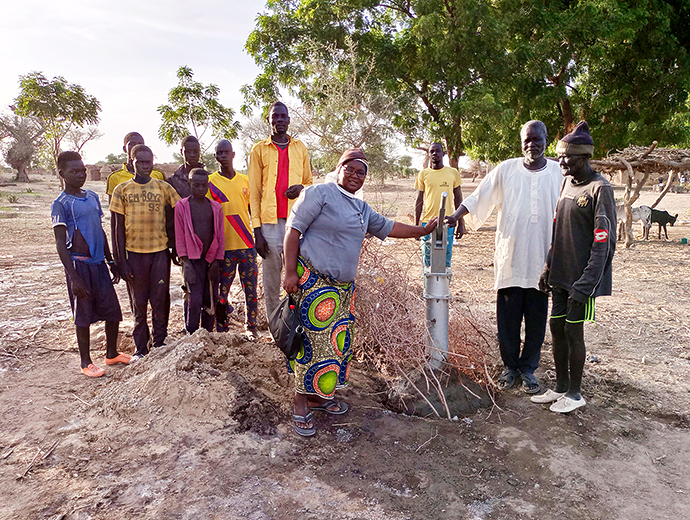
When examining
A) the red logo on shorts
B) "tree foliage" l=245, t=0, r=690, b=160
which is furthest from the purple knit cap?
"tree foliage" l=245, t=0, r=690, b=160

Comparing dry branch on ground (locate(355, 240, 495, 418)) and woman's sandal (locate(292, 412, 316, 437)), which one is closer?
woman's sandal (locate(292, 412, 316, 437))

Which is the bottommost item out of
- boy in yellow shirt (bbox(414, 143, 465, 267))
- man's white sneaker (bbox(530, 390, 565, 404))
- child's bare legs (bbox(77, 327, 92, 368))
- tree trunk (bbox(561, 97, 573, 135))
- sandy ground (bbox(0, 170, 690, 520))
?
sandy ground (bbox(0, 170, 690, 520))

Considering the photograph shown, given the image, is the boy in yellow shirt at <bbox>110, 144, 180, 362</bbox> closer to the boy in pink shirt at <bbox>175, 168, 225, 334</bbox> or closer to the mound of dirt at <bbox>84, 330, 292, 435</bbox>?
the boy in pink shirt at <bbox>175, 168, 225, 334</bbox>

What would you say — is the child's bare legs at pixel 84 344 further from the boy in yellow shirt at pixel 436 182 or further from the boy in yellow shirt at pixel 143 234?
the boy in yellow shirt at pixel 436 182

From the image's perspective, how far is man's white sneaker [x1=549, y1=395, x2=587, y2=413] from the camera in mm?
3064

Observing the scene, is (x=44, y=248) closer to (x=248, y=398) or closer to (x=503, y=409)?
(x=248, y=398)

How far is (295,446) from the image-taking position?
8.85ft

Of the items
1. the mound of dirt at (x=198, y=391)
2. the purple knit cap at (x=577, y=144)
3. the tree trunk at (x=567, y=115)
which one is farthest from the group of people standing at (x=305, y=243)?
the tree trunk at (x=567, y=115)

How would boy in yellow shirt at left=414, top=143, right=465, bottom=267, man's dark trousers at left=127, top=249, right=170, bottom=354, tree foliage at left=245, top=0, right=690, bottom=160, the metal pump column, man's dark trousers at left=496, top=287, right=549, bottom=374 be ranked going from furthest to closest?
tree foliage at left=245, top=0, right=690, bottom=160 < boy in yellow shirt at left=414, top=143, right=465, bottom=267 < man's dark trousers at left=127, top=249, right=170, bottom=354 < man's dark trousers at left=496, top=287, right=549, bottom=374 < the metal pump column

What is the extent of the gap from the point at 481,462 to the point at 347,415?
0.88 metres

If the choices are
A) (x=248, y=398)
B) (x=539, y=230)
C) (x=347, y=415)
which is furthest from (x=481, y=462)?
(x=539, y=230)

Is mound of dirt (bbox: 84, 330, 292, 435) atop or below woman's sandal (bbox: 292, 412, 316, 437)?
atop

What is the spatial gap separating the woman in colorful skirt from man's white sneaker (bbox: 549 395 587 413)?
1.44m

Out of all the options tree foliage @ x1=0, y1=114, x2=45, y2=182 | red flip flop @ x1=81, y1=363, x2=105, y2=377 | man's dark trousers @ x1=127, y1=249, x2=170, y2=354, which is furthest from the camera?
tree foliage @ x1=0, y1=114, x2=45, y2=182
